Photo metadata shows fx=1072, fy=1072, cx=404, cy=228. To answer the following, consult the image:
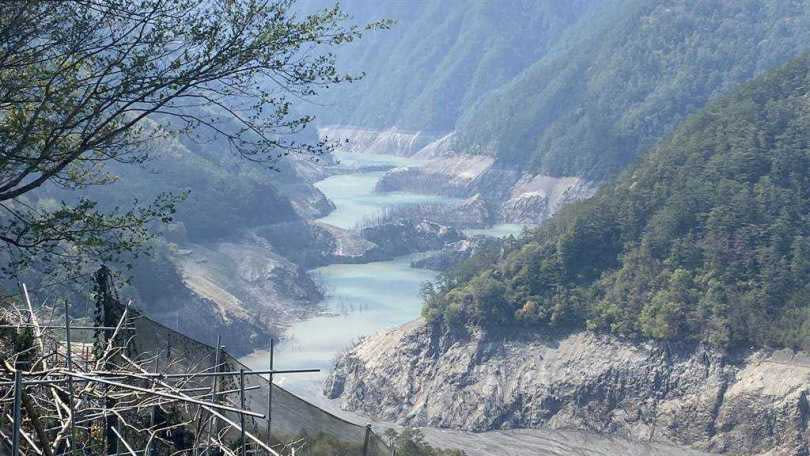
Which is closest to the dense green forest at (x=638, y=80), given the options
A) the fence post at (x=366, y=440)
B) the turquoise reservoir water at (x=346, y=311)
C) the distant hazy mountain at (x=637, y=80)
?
the distant hazy mountain at (x=637, y=80)

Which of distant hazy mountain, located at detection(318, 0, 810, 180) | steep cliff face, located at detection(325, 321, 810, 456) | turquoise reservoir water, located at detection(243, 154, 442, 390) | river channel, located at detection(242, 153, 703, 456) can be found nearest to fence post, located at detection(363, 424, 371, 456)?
river channel, located at detection(242, 153, 703, 456)

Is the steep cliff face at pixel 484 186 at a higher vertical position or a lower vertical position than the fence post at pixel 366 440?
higher

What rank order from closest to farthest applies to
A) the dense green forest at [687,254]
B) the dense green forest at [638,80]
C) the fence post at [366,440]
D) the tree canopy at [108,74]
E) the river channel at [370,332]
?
1. the fence post at [366,440]
2. the tree canopy at [108,74]
3. the river channel at [370,332]
4. the dense green forest at [687,254]
5. the dense green forest at [638,80]

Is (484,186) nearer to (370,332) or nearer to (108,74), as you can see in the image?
(370,332)

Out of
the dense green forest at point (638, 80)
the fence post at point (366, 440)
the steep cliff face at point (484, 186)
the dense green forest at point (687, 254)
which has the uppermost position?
the dense green forest at point (638, 80)

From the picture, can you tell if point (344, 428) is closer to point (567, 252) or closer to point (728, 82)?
point (567, 252)

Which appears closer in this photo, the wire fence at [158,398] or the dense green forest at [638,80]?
the wire fence at [158,398]

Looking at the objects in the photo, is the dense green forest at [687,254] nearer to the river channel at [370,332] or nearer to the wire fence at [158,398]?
the river channel at [370,332]

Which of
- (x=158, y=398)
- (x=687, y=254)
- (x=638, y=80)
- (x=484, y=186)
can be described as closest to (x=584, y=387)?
(x=687, y=254)
